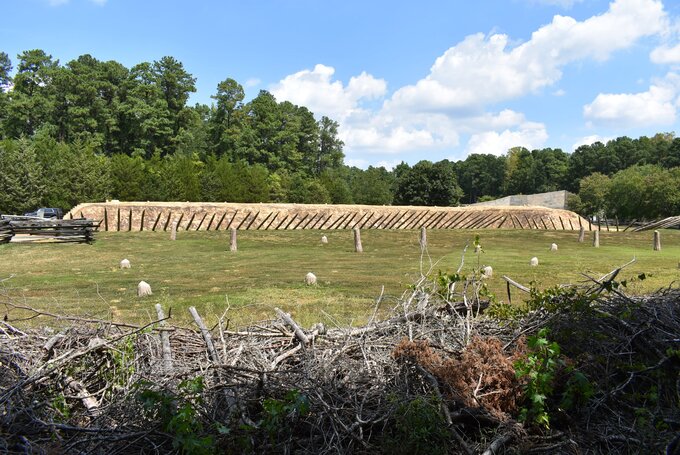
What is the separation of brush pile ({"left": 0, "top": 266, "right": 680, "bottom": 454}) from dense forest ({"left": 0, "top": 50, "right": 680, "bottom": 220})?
4360 cm

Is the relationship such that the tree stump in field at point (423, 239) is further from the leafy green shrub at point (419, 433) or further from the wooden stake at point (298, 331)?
the leafy green shrub at point (419, 433)

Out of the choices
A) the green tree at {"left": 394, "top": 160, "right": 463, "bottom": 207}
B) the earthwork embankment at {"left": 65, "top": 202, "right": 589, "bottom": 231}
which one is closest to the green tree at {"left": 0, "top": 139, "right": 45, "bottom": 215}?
the earthwork embankment at {"left": 65, "top": 202, "right": 589, "bottom": 231}

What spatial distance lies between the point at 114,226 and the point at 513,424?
1465 inches

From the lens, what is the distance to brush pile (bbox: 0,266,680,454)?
3910 mm

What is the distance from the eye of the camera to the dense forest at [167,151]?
47.0 m

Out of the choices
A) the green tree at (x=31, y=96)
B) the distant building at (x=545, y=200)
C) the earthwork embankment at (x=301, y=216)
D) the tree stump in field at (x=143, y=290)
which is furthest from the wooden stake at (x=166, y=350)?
the distant building at (x=545, y=200)

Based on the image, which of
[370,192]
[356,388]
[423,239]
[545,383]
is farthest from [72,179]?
[545,383]

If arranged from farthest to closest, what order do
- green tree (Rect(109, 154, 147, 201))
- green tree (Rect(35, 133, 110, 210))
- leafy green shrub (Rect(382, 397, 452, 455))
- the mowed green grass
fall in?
green tree (Rect(109, 154, 147, 201))
green tree (Rect(35, 133, 110, 210))
the mowed green grass
leafy green shrub (Rect(382, 397, 452, 455))

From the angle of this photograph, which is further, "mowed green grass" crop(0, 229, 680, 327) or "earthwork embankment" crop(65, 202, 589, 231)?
"earthwork embankment" crop(65, 202, 589, 231)

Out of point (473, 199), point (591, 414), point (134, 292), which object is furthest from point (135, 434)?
point (473, 199)

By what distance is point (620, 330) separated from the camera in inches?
195

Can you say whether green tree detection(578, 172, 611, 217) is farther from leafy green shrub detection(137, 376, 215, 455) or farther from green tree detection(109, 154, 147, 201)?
leafy green shrub detection(137, 376, 215, 455)

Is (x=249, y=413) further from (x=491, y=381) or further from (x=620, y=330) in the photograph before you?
(x=620, y=330)

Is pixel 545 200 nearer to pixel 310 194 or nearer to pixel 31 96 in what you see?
pixel 310 194
